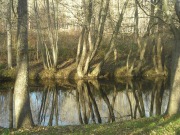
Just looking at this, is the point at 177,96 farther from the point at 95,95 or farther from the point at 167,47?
the point at 167,47

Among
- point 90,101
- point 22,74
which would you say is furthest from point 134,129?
point 90,101

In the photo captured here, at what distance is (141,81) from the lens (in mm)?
28859

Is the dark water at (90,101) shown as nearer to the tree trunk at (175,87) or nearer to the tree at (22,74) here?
the tree at (22,74)

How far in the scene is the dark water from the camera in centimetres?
1611

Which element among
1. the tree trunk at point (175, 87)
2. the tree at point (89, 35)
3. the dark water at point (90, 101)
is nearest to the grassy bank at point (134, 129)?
the tree trunk at point (175, 87)

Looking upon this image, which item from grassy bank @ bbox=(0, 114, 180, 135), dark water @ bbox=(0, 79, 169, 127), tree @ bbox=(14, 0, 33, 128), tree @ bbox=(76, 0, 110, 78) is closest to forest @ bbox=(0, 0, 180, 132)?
tree @ bbox=(76, 0, 110, 78)

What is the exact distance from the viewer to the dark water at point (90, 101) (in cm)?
1611

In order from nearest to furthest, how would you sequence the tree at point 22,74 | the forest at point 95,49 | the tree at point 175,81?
the tree at point 175,81 < the tree at point 22,74 < the forest at point 95,49

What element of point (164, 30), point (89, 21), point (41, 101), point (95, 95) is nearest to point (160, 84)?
point (164, 30)

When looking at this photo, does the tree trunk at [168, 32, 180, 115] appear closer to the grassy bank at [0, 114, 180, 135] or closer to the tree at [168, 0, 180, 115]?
the tree at [168, 0, 180, 115]

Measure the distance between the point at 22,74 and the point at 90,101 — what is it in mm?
10376

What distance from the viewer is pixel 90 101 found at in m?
21.1

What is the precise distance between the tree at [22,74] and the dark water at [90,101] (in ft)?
10.8

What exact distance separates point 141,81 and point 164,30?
5.06 metres
